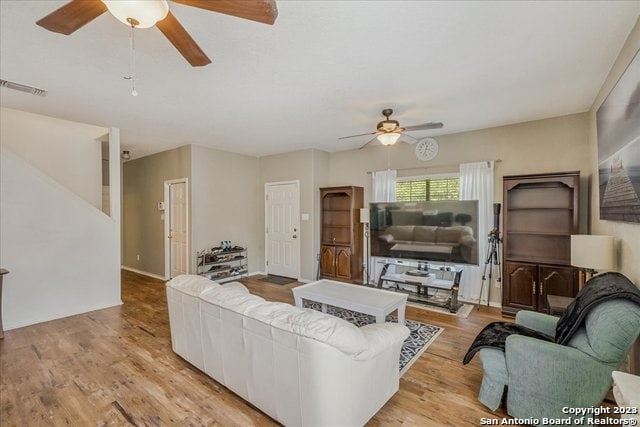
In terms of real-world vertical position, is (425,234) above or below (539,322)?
above

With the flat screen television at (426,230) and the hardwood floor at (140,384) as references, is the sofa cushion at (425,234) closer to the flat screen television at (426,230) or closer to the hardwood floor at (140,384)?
the flat screen television at (426,230)

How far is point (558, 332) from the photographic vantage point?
214 cm

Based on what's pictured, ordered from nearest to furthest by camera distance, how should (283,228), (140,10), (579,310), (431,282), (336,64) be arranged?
(140,10)
(579,310)
(336,64)
(431,282)
(283,228)

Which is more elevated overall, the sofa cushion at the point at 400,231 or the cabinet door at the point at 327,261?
the sofa cushion at the point at 400,231

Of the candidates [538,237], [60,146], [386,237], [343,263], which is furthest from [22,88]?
[538,237]

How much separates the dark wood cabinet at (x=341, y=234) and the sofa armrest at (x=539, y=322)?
9.99 feet

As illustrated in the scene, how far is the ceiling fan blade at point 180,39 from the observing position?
4.87ft

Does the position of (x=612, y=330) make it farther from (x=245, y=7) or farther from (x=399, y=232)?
(x=399, y=232)

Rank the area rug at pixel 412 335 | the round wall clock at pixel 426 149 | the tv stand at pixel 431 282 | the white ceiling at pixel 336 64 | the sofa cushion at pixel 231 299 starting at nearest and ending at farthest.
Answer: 1. the white ceiling at pixel 336 64
2. the sofa cushion at pixel 231 299
3. the area rug at pixel 412 335
4. the tv stand at pixel 431 282
5. the round wall clock at pixel 426 149

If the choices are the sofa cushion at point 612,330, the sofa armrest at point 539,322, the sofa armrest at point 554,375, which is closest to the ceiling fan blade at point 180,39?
the sofa armrest at point 554,375

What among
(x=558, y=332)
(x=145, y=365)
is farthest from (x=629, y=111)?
(x=145, y=365)

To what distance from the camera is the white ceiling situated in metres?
1.90

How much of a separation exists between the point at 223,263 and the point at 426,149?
4.47 m

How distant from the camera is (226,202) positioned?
19.8 feet
